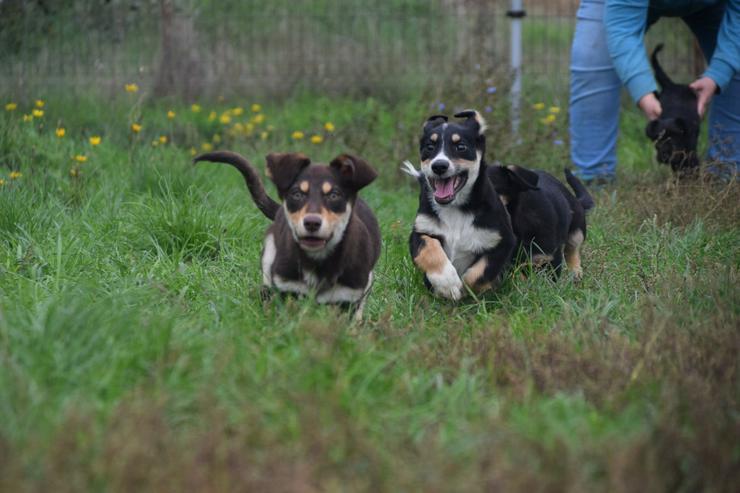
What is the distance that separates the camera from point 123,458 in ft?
8.68

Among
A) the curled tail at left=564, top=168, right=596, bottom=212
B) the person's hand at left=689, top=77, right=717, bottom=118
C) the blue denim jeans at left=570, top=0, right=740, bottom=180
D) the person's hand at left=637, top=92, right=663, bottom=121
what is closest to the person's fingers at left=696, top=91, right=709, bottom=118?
the person's hand at left=689, top=77, right=717, bottom=118

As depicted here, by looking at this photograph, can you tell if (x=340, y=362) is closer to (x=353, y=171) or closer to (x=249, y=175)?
(x=353, y=171)

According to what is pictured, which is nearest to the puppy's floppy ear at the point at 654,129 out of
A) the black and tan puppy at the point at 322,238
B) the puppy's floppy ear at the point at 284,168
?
the black and tan puppy at the point at 322,238

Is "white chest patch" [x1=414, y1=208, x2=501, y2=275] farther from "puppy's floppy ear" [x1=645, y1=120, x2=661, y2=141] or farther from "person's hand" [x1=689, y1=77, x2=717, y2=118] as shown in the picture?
"person's hand" [x1=689, y1=77, x2=717, y2=118]

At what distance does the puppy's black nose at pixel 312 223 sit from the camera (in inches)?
155

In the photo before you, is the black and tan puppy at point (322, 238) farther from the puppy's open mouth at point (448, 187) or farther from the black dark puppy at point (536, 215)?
the black dark puppy at point (536, 215)

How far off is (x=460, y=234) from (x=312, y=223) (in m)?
1.24

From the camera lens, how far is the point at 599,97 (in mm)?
7383

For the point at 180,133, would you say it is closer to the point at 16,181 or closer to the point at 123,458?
the point at 16,181

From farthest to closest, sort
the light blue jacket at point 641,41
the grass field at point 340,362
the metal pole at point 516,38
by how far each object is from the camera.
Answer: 1. the metal pole at point 516,38
2. the light blue jacket at point 641,41
3. the grass field at point 340,362

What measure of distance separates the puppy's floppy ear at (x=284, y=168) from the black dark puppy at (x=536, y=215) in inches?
63.1

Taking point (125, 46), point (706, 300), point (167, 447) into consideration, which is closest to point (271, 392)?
point (167, 447)

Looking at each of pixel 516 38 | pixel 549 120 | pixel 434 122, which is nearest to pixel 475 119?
pixel 434 122

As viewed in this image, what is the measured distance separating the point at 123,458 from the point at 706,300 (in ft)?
8.84
